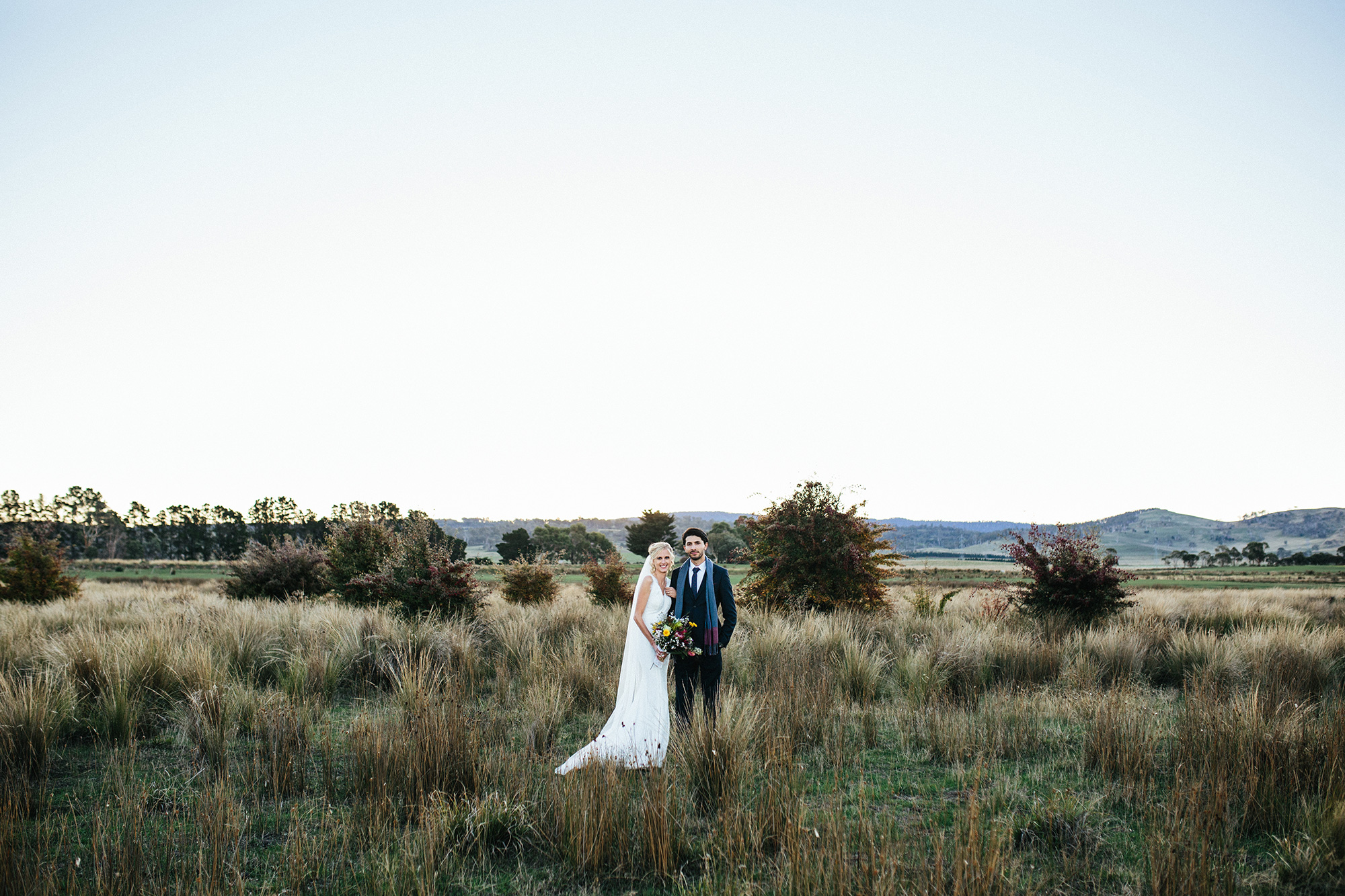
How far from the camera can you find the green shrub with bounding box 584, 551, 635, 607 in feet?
68.5

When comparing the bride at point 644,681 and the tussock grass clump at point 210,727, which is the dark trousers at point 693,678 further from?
the tussock grass clump at point 210,727

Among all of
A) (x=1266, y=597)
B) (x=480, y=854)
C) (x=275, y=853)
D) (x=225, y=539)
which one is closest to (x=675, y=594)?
(x=480, y=854)

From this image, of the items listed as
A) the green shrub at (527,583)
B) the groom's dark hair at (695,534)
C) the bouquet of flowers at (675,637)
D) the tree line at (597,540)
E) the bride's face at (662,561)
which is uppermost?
the groom's dark hair at (695,534)

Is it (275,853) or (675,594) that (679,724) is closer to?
(675,594)

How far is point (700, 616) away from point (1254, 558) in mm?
118265

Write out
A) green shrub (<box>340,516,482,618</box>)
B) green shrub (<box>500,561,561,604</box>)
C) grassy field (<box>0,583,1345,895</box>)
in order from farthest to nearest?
1. green shrub (<box>500,561,561,604</box>)
2. green shrub (<box>340,516,482,618</box>)
3. grassy field (<box>0,583,1345,895</box>)

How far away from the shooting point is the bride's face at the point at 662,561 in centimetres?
682

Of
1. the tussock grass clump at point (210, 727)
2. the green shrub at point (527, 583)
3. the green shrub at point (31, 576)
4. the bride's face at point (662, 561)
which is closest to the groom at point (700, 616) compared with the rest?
the bride's face at point (662, 561)

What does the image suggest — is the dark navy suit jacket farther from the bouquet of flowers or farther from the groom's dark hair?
the groom's dark hair

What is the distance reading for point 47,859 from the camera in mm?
4066

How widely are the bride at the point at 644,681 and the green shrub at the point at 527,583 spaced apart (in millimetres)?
15047

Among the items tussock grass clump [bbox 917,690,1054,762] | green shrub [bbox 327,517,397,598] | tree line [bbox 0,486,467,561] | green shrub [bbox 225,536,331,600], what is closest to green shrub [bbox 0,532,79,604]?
green shrub [bbox 225,536,331,600]

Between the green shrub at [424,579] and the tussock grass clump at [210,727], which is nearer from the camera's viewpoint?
the tussock grass clump at [210,727]

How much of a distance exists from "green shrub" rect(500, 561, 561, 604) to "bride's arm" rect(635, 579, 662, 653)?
15.1m
